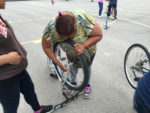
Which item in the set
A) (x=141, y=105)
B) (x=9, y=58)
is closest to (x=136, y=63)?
(x=141, y=105)

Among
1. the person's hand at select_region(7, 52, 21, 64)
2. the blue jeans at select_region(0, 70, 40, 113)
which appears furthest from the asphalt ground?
the person's hand at select_region(7, 52, 21, 64)

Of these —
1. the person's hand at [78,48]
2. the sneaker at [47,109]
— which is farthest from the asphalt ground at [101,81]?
the person's hand at [78,48]

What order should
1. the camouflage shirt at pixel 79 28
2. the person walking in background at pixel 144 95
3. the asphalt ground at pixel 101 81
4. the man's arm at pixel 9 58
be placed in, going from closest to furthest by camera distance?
the person walking in background at pixel 144 95, the man's arm at pixel 9 58, the camouflage shirt at pixel 79 28, the asphalt ground at pixel 101 81

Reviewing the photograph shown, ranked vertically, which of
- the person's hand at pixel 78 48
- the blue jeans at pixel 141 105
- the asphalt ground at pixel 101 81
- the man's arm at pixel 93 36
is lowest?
the asphalt ground at pixel 101 81

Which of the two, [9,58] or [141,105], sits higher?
[9,58]

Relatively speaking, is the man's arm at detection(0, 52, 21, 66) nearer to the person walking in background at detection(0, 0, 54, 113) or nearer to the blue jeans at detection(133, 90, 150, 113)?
the person walking in background at detection(0, 0, 54, 113)

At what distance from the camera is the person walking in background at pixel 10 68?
130cm

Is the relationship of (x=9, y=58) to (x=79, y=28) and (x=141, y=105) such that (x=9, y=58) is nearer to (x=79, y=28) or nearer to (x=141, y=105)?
(x=79, y=28)

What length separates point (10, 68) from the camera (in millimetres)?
1431

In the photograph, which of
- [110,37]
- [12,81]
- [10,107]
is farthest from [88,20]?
[110,37]

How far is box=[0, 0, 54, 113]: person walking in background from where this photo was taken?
4.26 ft

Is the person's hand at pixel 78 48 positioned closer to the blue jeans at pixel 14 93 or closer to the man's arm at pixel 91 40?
the man's arm at pixel 91 40

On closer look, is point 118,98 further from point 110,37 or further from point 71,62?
point 110,37

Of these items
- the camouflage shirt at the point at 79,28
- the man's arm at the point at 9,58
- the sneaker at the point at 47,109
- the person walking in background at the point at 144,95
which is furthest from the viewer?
the sneaker at the point at 47,109
